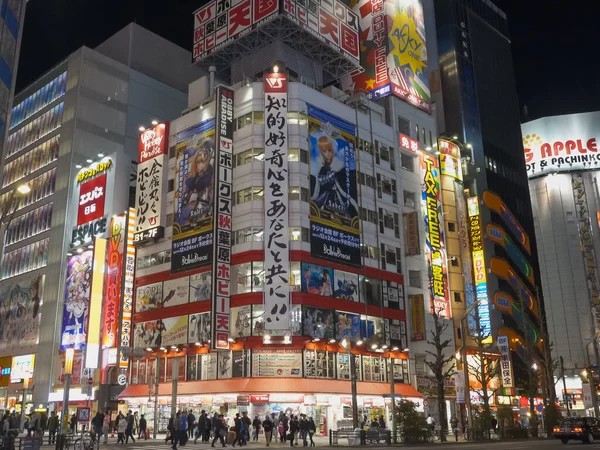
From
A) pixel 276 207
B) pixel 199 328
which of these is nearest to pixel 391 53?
pixel 276 207

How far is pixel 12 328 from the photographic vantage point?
7244 cm

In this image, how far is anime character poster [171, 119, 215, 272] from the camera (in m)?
52.9

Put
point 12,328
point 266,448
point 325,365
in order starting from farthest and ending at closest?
1. point 12,328
2. point 325,365
3. point 266,448

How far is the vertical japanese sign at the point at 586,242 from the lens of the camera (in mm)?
96375

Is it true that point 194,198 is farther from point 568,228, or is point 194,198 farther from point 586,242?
point 586,242

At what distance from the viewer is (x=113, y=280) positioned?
195 feet

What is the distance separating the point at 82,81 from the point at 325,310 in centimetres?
4259

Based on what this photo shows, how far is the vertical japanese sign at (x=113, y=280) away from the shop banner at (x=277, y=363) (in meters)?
15.9

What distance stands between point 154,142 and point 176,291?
15273 millimetres

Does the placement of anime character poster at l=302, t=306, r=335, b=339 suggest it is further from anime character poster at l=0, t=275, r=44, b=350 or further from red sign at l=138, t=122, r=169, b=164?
anime character poster at l=0, t=275, r=44, b=350

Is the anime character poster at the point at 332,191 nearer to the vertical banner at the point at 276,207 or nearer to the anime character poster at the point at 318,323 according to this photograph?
the vertical banner at the point at 276,207

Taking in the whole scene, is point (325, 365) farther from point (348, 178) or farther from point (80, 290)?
point (80, 290)

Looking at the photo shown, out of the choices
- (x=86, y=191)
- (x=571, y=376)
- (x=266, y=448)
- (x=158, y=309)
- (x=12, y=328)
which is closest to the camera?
(x=266, y=448)

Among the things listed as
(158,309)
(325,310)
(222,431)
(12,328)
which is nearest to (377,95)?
(325,310)
